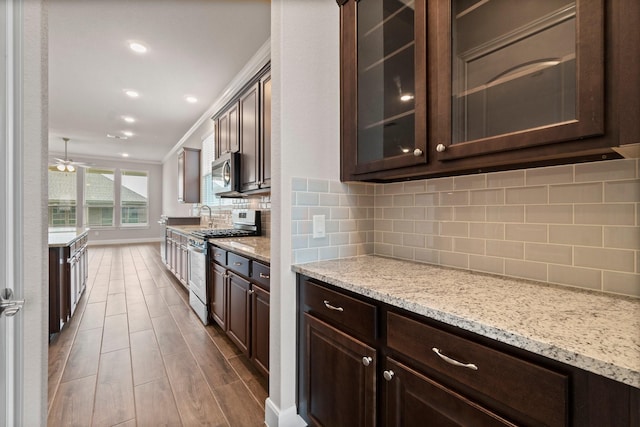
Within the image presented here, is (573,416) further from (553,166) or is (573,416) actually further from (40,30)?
(40,30)

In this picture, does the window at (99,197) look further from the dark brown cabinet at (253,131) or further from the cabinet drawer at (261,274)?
the cabinet drawer at (261,274)

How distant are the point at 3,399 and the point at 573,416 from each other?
156 centimetres

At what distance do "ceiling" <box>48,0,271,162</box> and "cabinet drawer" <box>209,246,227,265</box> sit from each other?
206cm

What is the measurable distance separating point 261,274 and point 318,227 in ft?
1.73

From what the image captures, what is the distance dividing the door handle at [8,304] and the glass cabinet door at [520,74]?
1564 mm

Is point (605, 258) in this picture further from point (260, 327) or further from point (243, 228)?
point (243, 228)

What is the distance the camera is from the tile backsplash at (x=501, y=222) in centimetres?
97

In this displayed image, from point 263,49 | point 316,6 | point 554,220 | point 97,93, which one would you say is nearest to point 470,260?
point 554,220

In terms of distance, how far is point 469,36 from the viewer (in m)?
1.10

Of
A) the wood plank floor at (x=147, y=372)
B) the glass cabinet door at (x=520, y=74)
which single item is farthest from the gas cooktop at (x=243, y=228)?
the glass cabinet door at (x=520, y=74)

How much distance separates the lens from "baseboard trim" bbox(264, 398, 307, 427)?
1439 millimetres

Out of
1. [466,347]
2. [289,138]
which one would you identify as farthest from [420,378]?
[289,138]

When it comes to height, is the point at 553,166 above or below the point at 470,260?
above

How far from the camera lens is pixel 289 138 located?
1.47 metres
